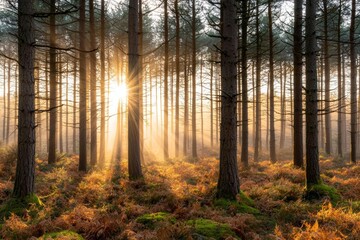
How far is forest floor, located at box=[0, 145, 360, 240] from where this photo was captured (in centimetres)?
475

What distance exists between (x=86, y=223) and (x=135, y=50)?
6.69 m

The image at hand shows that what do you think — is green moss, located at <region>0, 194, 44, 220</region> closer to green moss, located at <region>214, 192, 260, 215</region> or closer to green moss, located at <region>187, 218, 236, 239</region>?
green moss, located at <region>187, 218, 236, 239</region>

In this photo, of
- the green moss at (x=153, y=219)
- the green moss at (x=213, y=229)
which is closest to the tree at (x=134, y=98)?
the green moss at (x=153, y=219)

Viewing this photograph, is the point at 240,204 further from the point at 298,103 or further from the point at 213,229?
the point at 298,103

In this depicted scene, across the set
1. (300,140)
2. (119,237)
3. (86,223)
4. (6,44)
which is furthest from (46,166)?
(6,44)

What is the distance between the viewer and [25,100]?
21.9 feet

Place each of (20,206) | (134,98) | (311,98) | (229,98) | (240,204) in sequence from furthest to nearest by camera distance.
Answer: (134,98) → (311,98) → (229,98) → (240,204) → (20,206)

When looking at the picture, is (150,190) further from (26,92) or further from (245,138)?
(245,138)

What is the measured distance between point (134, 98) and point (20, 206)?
222 inches

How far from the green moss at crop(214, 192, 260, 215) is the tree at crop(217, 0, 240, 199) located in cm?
18

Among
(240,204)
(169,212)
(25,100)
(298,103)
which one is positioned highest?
(298,103)

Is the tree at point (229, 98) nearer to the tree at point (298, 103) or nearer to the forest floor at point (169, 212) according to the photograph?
the forest floor at point (169, 212)

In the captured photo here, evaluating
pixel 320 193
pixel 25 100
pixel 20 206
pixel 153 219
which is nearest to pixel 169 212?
pixel 153 219

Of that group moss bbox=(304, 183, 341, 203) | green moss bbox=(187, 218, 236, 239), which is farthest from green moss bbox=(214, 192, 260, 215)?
moss bbox=(304, 183, 341, 203)
